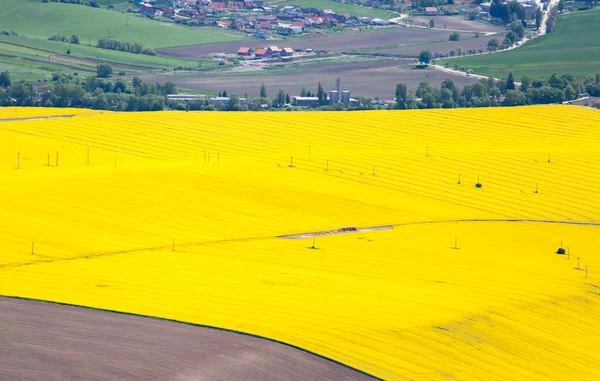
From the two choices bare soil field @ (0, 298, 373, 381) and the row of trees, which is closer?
bare soil field @ (0, 298, 373, 381)

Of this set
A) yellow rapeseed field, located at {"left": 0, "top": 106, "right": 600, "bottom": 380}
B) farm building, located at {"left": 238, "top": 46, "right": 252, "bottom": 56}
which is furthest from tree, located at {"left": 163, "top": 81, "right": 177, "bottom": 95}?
farm building, located at {"left": 238, "top": 46, "right": 252, "bottom": 56}

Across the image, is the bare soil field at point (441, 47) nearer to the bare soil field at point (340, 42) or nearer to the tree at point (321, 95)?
the bare soil field at point (340, 42)

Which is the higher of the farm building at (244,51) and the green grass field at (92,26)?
the green grass field at (92,26)

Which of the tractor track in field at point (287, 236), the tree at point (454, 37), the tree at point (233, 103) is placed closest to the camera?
the tractor track in field at point (287, 236)

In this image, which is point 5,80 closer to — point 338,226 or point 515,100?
point 515,100

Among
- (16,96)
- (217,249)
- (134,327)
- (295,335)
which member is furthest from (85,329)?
(16,96)

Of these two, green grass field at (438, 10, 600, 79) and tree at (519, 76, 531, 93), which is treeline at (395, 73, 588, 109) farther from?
green grass field at (438, 10, 600, 79)

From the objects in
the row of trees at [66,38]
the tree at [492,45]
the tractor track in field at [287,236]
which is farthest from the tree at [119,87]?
the tractor track in field at [287,236]

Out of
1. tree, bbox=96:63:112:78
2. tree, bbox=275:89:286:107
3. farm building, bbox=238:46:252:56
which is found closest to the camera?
tree, bbox=275:89:286:107
